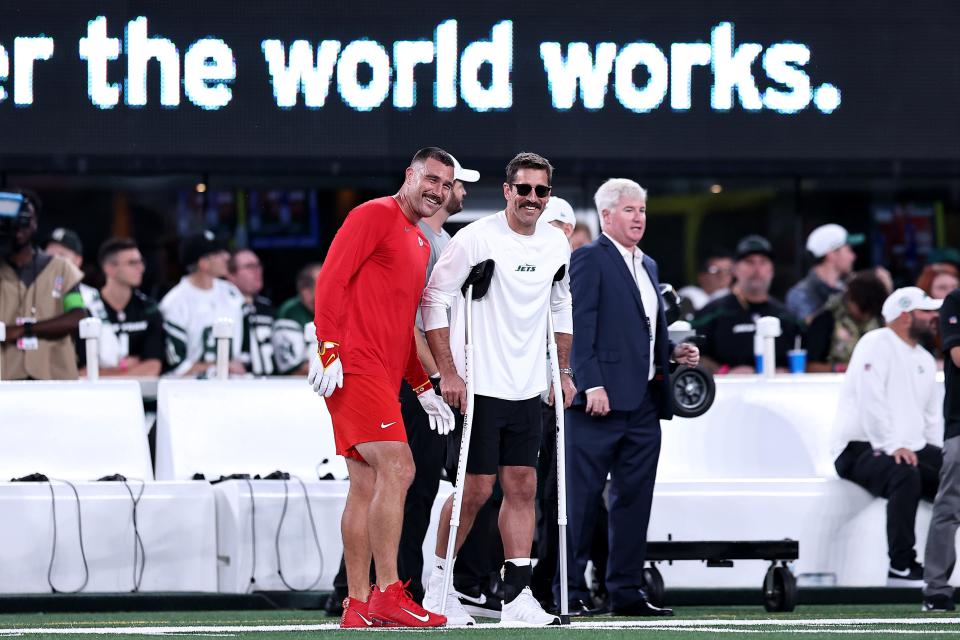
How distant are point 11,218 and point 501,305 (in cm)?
448

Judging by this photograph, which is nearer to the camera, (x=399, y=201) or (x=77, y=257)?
(x=399, y=201)

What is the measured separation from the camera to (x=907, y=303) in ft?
35.7

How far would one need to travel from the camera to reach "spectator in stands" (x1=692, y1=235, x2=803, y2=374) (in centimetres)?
1287

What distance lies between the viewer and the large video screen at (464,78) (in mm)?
11281

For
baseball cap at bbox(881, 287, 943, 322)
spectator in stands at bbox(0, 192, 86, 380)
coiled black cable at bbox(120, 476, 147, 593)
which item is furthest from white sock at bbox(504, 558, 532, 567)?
spectator in stands at bbox(0, 192, 86, 380)

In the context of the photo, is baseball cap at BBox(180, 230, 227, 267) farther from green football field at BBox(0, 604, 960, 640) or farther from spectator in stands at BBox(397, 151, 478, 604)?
spectator in stands at BBox(397, 151, 478, 604)

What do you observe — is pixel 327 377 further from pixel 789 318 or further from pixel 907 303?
pixel 789 318

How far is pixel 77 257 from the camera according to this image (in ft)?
43.9

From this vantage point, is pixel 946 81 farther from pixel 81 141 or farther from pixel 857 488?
pixel 81 141

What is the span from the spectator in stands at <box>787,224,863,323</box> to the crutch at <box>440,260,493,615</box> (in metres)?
6.08

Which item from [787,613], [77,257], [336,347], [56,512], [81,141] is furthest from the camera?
[77,257]

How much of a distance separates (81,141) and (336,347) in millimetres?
4134

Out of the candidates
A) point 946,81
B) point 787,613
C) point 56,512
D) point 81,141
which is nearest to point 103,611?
point 56,512

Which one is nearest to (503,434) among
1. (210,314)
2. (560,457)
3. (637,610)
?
(560,457)
